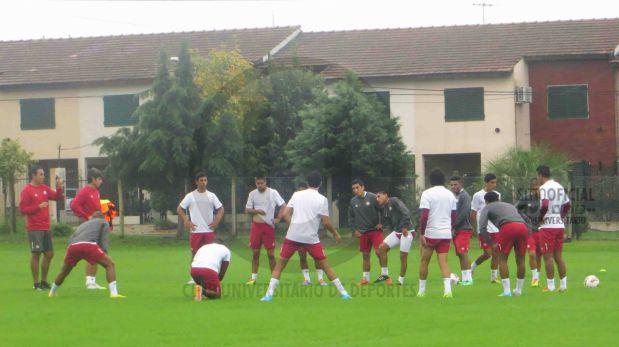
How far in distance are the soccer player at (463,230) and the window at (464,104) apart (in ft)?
90.8

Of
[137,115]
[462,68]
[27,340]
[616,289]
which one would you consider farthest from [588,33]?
[27,340]

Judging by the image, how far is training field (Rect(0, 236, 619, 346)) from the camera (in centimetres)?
1184

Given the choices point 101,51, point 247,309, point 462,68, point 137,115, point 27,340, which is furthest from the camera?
point 101,51

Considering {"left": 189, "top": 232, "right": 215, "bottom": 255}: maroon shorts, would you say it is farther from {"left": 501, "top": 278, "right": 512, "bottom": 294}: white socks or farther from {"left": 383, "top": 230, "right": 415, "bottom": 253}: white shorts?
{"left": 501, "top": 278, "right": 512, "bottom": 294}: white socks

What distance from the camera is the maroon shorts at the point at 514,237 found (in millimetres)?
16734

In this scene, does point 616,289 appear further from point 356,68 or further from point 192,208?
point 356,68

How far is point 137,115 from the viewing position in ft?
127

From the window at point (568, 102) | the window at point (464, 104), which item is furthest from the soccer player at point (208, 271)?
the window at point (568, 102)

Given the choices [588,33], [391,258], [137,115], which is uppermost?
[588,33]

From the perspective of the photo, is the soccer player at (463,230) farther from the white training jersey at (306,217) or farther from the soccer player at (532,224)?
the white training jersey at (306,217)

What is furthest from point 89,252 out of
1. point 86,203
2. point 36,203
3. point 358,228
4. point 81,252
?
point 358,228

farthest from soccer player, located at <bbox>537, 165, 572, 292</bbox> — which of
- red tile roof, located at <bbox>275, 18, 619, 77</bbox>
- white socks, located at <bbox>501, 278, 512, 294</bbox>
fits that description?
red tile roof, located at <bbox>275, 18, 619, 77</bbox>

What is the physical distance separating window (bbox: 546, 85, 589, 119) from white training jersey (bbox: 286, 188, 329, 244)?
33.9 metres

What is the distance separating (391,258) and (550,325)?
51.8 ft
